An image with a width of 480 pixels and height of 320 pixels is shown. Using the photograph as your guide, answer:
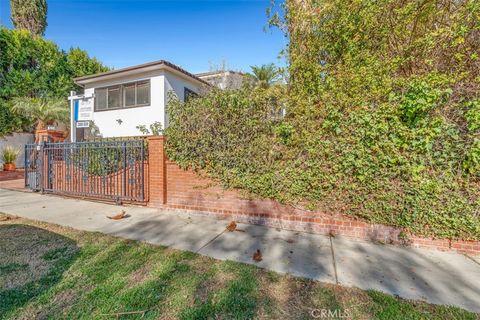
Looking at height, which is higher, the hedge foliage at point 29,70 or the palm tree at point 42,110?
the hedge foliage at point 29,70

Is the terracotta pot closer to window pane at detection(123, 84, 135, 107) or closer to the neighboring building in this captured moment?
window pane at detection(123, 84, 135, 107)

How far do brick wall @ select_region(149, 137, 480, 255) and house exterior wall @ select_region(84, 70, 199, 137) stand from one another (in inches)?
225

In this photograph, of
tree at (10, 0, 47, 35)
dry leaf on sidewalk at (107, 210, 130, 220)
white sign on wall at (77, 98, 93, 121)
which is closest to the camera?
dry leaf on sidewalk at (107, 210, 130, 220)

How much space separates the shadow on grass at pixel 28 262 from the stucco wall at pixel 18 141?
1115 centimetres

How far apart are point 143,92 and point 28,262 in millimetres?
9802

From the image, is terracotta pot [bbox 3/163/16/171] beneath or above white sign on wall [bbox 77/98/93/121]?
beneath

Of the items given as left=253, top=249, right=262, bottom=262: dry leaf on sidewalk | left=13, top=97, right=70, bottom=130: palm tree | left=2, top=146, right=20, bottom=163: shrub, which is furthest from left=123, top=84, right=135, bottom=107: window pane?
left=253, top=249, right=262, bottom=262: dry leaf on sidewalk

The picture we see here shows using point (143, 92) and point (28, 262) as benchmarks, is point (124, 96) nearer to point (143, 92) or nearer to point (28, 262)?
point (143, 92)

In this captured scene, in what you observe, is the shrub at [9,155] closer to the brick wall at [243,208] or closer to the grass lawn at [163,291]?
the brick wall at [243,208]

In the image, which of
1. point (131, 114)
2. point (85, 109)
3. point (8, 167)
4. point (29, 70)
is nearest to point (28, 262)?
point (85, 109)

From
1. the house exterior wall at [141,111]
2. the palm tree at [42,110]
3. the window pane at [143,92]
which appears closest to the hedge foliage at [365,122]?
the house exterior wall at [141,111]

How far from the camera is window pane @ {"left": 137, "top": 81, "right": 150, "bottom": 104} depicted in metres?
11.3

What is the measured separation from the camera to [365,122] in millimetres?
3904

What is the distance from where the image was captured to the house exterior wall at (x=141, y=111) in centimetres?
1091
